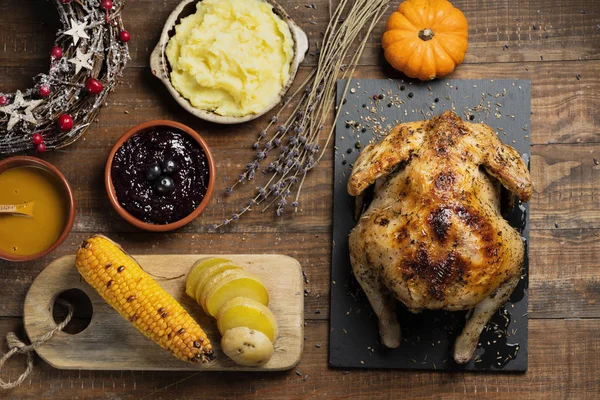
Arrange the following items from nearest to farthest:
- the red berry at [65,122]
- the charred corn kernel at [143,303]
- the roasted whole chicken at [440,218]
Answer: the roasted whole chicken at [440,218], the charred corn kernel at [143,303], the red berry at [65,122]

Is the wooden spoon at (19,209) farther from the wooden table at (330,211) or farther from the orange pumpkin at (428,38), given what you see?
the orange pumpkin at (428,38)

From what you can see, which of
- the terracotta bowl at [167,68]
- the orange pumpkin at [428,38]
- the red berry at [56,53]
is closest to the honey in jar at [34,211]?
the red berry at [56,53]

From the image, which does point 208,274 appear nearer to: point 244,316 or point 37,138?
point 244,316

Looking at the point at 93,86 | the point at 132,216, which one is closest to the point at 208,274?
the point at 132,216

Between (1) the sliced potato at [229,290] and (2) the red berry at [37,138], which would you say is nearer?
(1) the sliced potato at [229,290]

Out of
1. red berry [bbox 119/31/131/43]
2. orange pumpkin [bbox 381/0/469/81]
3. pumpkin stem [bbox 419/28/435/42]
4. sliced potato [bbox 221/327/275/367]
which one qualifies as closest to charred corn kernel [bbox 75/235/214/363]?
sliced potato [bbox 221/327/275/367]

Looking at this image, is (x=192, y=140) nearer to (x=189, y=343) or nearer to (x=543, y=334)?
(x=189, y=343)

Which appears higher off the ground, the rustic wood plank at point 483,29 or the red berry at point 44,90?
the rustic wood plank at point 483,29

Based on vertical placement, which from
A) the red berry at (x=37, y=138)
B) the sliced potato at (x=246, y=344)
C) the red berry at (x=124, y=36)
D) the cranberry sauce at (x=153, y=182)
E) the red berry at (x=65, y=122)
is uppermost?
the red berry at (x=124, y=36)
